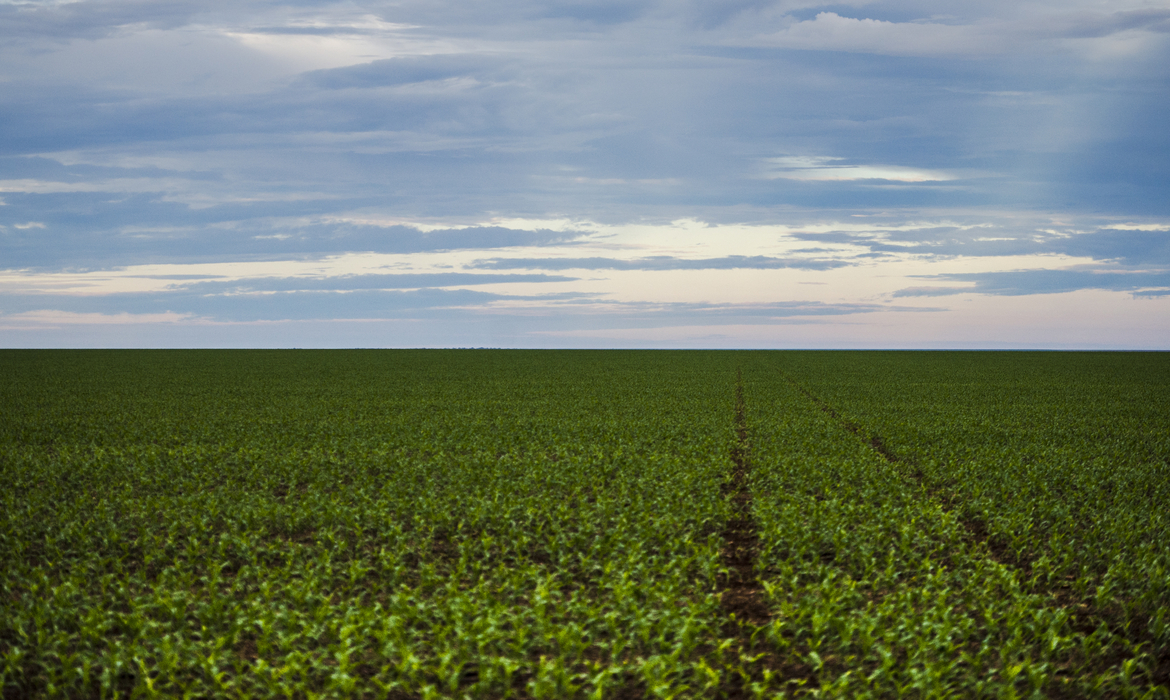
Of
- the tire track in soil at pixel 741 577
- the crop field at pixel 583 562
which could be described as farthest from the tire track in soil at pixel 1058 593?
the tire track in soil at pixel 741 577

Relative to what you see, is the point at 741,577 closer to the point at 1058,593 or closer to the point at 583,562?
the point at 583,562

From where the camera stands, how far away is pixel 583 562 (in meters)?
10.4

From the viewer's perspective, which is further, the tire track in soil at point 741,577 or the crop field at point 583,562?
the tire track in soil at point 741,577

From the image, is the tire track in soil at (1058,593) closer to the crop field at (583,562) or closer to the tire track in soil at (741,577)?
the crop field at (583,562)

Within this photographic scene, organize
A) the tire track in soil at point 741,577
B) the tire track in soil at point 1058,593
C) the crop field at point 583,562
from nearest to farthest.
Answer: the crop field at point 583,562 < the tire track in soil at point 1058,593 < the tire track in soil at point 741,577

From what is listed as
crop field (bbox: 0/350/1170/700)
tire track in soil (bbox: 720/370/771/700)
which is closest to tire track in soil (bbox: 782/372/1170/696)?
crop field (bbox: 0/350/1170/700)

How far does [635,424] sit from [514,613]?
16.3 metres

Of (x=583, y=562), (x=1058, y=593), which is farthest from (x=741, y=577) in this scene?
(x=1058, y=593)

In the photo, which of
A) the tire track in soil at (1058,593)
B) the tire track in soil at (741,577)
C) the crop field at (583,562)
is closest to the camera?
the crop field at (583,562)

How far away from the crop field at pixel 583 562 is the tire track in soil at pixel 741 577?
0.05m

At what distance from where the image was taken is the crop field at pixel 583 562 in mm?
7363

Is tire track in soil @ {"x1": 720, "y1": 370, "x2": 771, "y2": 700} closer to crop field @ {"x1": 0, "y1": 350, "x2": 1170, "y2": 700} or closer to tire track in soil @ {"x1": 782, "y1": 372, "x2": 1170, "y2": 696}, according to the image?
crop field @ {"x1": 0, "y1": 350, "x2": 1170, "y2": 700}

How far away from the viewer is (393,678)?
23.6 ft

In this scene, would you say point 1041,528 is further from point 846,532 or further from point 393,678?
point 393,678
